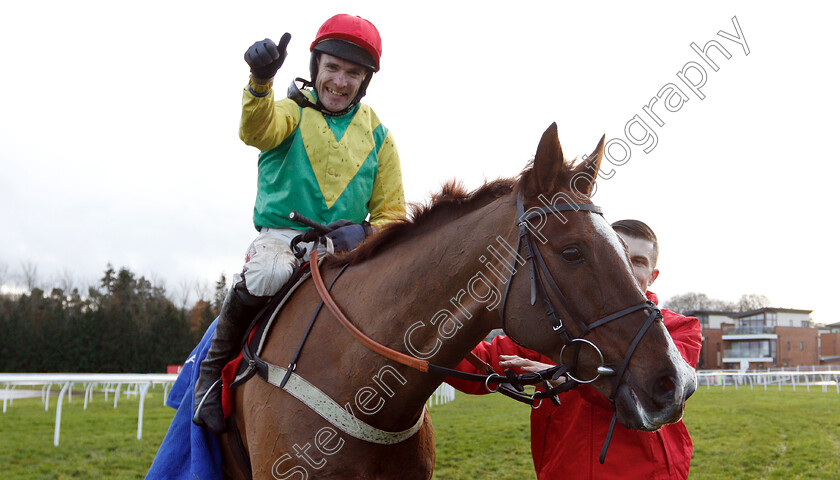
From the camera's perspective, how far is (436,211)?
7.99 ft

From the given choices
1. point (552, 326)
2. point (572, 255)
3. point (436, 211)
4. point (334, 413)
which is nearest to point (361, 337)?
point (334, 413)

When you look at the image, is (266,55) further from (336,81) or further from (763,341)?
(763,341)

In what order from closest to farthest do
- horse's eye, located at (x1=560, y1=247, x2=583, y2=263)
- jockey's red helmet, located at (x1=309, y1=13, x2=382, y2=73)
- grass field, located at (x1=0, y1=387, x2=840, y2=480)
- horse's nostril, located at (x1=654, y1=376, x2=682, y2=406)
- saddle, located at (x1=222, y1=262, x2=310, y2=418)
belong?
horse's nostril, located at (x1=654, y1=376, x2=682, y2=406) → horse's eye, located at (x1=560, y1=247, x2=583, y2=263) → saddle, located at (x1=222, y1=262, x2=310, y2=418) → jockey's red helmet, located at (x1=309, y1=13, x2=382, y2=73) → grass field, located at (x1=0, y1=387, x2=840, y2=480)

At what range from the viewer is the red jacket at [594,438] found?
2.69 m

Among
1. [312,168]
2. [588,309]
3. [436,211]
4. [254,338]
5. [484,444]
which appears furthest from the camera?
[484,444]

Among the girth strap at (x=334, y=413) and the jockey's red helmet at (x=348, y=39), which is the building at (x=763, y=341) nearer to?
the jockey's red helmet at (x=348, y=39)

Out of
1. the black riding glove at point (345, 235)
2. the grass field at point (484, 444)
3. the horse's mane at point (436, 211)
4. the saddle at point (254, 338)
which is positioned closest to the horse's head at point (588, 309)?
the horse's mane at point (436, 211)

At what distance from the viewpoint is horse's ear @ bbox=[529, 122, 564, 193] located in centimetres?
215

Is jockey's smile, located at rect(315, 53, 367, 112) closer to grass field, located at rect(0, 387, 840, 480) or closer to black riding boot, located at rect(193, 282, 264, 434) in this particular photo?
black riding boot, located at rect(193, 282, 264, 434)

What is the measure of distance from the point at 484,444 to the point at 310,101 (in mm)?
7826

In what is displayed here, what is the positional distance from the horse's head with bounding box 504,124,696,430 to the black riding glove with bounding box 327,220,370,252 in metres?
0.94

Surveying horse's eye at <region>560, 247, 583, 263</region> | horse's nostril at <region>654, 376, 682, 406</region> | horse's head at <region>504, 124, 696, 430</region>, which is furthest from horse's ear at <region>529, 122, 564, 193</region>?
horse's nostril at <region>654, 376, 682, 406</region>

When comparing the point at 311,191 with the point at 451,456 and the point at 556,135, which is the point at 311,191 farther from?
the point at 451,456

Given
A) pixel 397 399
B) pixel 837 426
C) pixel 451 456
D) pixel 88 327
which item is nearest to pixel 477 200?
pixel 397 399
